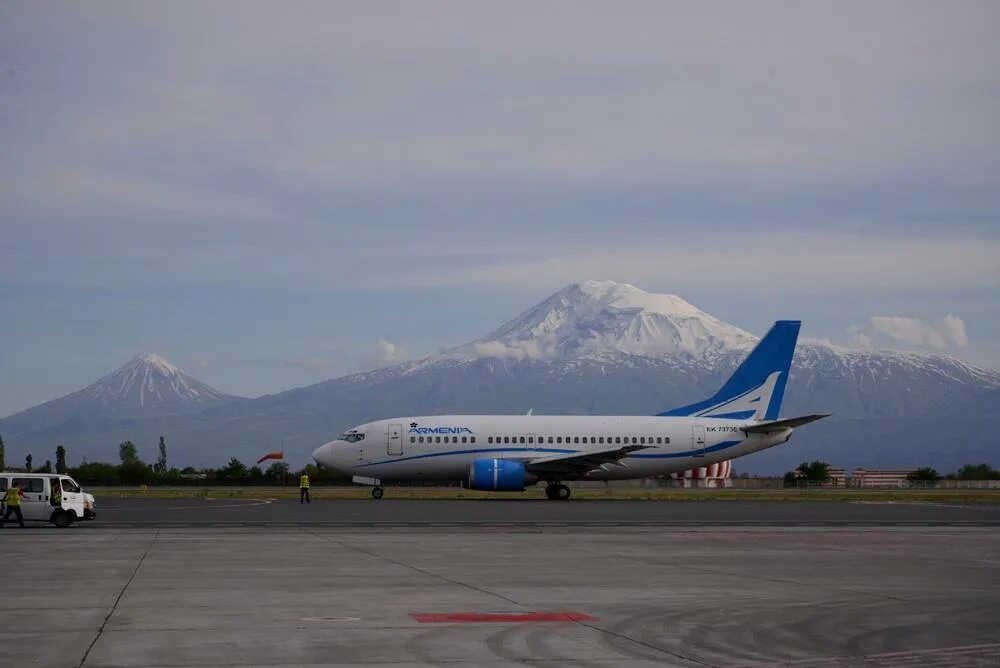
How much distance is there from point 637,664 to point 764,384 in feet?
177

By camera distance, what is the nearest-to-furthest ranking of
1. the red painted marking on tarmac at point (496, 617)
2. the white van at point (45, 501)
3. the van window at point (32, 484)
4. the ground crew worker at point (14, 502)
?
the red painted marking on tarmac at point (496, 617) < the ground crew worker at point (14, 502) < the white van at point (45, 501) < the van window at point (32, 484)

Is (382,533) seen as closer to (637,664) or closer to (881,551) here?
(881,551)

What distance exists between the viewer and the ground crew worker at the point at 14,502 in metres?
36.6

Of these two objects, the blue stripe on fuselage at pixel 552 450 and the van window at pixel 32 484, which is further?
the blue stripe on fuselage at pixel 552 450

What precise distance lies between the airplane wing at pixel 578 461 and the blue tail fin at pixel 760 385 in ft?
22.2

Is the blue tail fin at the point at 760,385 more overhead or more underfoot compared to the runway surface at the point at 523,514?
more overhead

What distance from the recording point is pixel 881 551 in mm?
28719

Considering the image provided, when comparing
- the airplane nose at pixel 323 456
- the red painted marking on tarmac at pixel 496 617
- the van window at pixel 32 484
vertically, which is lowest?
the red painted marking on tarmac at pixel 496 617

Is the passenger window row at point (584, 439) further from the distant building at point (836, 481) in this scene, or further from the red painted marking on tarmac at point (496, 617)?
the distant building at point (836, 481)

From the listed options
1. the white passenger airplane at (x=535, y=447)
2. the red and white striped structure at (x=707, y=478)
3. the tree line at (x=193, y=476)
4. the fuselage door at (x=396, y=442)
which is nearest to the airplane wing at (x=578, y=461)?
the white passenger airplane at (x=535, y=447)

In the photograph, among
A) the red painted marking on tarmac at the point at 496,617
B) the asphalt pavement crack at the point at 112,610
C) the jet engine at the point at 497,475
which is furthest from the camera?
the jet engine at the point at 497,475

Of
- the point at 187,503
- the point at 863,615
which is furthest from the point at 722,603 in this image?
the point at 187,503

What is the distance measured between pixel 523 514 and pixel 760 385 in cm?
2490

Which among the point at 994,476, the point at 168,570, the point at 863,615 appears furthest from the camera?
the point at 994,476
